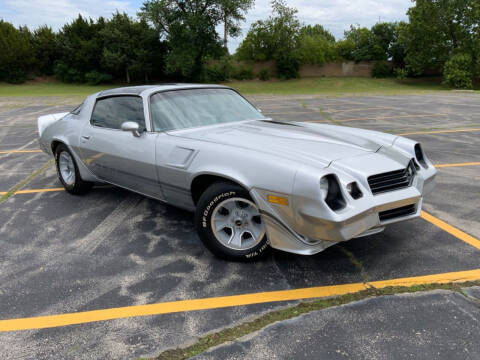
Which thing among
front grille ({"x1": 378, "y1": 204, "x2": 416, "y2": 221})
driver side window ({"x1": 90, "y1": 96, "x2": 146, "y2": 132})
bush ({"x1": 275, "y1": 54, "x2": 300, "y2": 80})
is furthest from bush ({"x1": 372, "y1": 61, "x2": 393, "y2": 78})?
front grille ({"x1": 378, "y1": 204, "x2": 416, "y2": 221})

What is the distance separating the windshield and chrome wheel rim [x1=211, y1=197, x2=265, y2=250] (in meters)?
1.08

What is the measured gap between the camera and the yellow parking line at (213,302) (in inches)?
100

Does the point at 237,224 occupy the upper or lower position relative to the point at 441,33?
lower

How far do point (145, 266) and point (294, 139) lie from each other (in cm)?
169

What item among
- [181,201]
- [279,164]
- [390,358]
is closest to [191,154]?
[181,201]

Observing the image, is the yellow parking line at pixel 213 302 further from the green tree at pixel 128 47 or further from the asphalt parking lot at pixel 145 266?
the green tree at pixel 128 47

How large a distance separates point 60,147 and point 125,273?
275 cm

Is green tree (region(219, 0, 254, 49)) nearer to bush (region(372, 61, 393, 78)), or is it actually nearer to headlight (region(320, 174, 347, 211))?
bush (region(372, 61, 393, 78))

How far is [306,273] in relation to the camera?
307 centimetres

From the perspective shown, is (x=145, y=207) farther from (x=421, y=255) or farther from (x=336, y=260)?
(x=421, y=255)

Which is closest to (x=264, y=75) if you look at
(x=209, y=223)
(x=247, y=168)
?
(x=209, y=223)

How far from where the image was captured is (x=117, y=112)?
435 centimetres

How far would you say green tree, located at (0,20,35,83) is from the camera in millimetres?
43938

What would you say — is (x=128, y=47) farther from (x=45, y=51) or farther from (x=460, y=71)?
(x=460, y=71)
